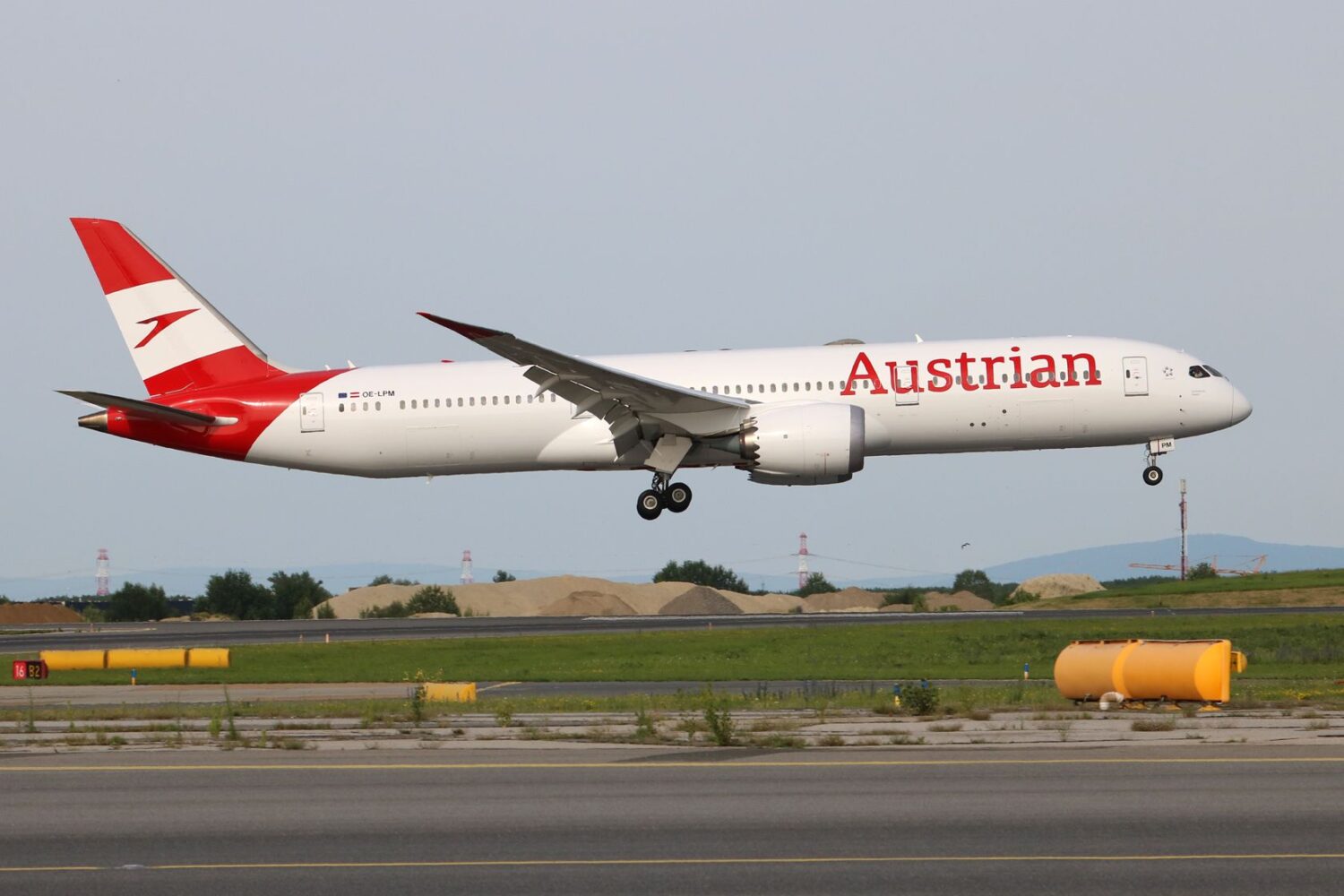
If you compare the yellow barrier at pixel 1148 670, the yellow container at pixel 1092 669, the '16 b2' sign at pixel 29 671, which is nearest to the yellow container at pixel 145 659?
the '16 b2' sign at pixel 29 671

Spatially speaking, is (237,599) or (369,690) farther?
(237,599)

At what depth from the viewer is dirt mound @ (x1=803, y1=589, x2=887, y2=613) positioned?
65.8 meters

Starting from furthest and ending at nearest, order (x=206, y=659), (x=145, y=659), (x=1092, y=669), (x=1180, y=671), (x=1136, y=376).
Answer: (x=1136, y=376) → (x=145, y=659) → (x=206, y=659) → (x=1092, y=669) → (x=1180, y=671)

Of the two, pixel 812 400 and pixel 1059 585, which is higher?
pixel 812 400

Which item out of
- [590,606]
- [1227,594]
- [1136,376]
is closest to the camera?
[1136,376]

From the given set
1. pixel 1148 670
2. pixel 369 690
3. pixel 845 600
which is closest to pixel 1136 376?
pixel 1148 670

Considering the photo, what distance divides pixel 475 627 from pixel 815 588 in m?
37.2

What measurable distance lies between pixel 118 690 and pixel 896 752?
18661 mm

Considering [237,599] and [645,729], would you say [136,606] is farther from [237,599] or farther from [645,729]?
[645,729]

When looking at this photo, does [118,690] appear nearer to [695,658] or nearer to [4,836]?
[695,658]

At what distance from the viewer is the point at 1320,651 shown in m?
29.4

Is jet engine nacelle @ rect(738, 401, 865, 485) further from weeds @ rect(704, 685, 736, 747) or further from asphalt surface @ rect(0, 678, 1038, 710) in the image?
weeds @ rect(704, 685, 736, 747)

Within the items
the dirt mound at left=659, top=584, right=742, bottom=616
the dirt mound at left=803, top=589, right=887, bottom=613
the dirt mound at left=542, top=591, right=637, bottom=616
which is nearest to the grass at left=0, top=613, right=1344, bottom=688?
the dirt mound at left=542, top=591, right=637, bottom=616

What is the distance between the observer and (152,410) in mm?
Answer: 41062
